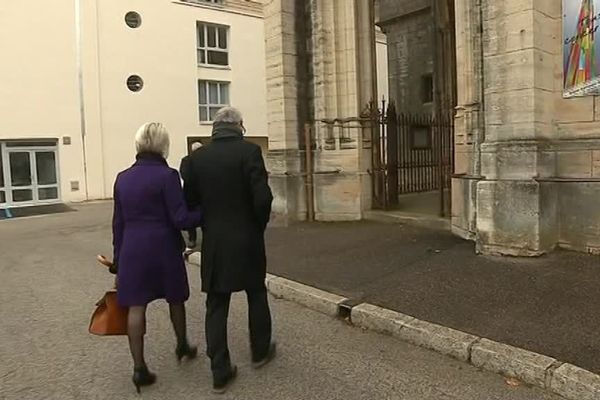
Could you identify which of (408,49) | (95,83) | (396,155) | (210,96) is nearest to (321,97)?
(396,155)

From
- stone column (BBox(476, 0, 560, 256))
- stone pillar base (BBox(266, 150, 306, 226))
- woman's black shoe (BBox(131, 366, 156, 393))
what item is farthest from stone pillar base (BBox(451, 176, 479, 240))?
woman's black shoe (BBox(131, 366, 156, 393))

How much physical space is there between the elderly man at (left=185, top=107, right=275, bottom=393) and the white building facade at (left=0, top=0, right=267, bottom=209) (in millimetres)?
20785

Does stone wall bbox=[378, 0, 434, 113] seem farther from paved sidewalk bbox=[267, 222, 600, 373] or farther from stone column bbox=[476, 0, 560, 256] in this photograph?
stone column bbox=[476, 0, 560, 256]

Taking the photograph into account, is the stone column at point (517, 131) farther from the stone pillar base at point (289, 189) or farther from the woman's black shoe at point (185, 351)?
the stone pillar base at point (289, 189)

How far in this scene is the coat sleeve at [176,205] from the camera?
370cm

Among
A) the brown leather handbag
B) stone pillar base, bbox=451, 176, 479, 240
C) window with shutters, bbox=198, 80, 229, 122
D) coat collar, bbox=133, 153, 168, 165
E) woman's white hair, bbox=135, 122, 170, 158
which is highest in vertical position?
window with shutters, bbox=198, 80, 229, 122

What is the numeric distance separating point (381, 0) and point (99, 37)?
1246cm

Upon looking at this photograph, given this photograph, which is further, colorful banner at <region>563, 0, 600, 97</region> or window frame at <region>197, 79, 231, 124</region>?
window frame at <region>197, 79, 231, 124</region>

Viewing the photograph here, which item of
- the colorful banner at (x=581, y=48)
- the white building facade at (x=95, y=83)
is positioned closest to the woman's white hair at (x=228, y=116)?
the colorful banner at (x=581, y=48)

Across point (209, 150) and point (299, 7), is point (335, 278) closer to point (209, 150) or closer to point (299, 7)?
point (209, 150)

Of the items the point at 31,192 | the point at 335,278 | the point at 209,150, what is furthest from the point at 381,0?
the point at 209,150

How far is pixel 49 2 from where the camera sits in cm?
2202

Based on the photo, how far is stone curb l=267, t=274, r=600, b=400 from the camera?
11.5 ft

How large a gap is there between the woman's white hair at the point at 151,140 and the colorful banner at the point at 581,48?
553 centimetres
